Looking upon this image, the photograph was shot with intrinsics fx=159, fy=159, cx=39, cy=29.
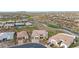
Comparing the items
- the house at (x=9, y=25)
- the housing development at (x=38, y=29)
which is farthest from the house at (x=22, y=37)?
the house at (x=9, y=25)

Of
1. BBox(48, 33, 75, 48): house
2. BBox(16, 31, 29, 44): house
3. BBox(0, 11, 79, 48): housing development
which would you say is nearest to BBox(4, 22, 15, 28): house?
BBox(0, 11, 79, 48): housing development

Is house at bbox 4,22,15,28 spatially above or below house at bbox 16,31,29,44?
above

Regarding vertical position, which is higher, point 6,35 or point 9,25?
point 9,25

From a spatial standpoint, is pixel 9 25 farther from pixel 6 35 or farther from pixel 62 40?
pixel 62 40

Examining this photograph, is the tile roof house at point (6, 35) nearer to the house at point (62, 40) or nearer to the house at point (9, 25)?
the house at point (9, 25)

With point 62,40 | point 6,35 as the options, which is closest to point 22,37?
point 6,35

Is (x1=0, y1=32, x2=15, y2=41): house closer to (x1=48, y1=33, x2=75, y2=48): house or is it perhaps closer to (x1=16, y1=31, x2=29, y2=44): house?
(x1=16, y1=31, x2=29, y2=44): house
